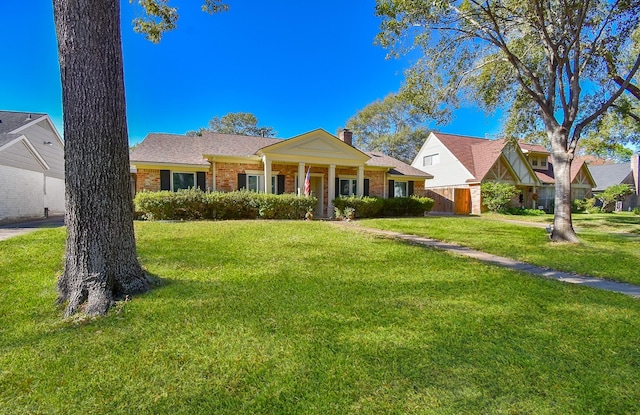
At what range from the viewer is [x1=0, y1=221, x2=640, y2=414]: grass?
216 centimetres

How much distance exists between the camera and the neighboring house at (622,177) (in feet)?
98.0

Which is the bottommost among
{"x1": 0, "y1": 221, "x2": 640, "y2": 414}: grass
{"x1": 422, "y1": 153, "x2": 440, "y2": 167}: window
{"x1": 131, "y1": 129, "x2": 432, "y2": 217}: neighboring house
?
{"x1": 0, "y1": 221, "x2": 640, "y2": 414}: grass

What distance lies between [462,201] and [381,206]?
9.96 m

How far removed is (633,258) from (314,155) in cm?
1271

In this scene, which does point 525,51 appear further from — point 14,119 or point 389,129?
point 389,129

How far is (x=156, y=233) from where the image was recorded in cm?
905

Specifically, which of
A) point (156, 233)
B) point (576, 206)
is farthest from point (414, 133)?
point (156, 233)

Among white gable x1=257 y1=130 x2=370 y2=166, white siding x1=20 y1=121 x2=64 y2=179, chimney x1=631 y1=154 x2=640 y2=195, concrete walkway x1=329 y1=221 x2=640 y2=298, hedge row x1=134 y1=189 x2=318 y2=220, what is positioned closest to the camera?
concrete walkway x1=329 y1=221 x2=640 y2=298

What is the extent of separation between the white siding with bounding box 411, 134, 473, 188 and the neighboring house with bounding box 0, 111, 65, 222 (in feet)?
85.4

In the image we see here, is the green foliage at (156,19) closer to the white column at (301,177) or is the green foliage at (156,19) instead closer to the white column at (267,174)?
the white column at (267,174)

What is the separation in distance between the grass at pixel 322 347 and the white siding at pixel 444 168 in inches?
789

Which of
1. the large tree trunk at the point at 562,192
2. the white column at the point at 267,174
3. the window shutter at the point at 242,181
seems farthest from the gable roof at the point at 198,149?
the large tree trunk at the point at 562,192

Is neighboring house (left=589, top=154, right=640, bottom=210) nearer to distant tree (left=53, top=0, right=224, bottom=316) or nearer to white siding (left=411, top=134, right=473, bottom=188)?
white siding (left=411, top=134, right=473, bottom=188)

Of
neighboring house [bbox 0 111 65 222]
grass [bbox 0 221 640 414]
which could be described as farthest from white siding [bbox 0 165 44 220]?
grass [bbox 0 221 640 414]
